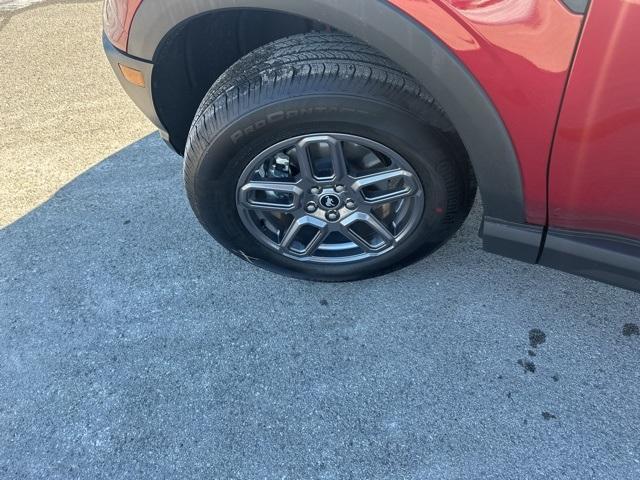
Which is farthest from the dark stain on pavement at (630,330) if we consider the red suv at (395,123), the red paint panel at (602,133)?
the red paint panel at (602,133)

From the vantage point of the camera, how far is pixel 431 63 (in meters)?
1.38

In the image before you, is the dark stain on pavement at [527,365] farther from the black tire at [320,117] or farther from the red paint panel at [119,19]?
the red paint panel at [119,19]

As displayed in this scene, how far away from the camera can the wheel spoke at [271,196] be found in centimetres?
181

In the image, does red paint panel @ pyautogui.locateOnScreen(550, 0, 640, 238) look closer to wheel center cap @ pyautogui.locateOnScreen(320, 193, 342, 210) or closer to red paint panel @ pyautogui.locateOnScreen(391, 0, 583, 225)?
red paint panel @ pyautogui.locateOnScreen(391, 0, 583, 225)

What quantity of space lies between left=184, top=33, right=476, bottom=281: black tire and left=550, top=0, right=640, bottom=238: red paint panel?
14.0 inches

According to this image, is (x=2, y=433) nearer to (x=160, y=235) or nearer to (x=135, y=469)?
(x=135, y=469)

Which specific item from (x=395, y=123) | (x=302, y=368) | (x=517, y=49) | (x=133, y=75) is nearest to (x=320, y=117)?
(x=395, y=123)

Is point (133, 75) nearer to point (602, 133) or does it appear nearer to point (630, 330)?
point (602, 133)

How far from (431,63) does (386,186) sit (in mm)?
566

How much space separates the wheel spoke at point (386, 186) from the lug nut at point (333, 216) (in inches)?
4.9

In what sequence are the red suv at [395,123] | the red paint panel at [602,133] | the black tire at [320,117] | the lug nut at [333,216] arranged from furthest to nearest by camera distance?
1. the lug nut at [333,216]
2. the black tire at [320,117]
3. the red suv at [395,123]
4. the red paint panel at [602,133]

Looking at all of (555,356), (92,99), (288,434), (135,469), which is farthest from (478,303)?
(92,99)

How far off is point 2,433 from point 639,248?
2.15 metres

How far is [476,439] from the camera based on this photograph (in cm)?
162
